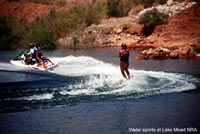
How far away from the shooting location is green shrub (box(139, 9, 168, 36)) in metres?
33.2

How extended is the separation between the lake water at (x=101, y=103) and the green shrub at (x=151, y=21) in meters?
16.8

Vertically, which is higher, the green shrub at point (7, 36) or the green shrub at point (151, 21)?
the green shrub at point (151, 21)

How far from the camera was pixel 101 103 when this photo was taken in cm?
1089

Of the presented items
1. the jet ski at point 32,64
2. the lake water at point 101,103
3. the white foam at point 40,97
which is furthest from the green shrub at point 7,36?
the white foam at point 40,97

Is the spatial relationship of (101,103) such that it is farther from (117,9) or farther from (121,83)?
(117,9)

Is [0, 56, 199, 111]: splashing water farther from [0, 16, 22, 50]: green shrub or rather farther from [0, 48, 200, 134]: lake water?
[0, 16, 22, 50]: green shrub

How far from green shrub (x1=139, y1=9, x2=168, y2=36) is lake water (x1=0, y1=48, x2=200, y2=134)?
16833mm

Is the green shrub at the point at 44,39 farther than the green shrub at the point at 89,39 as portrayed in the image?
No

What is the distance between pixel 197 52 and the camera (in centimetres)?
2344

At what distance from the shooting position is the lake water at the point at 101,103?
879 cm

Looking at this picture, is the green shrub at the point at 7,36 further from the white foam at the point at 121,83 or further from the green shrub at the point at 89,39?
the white foam at the point at 121,83

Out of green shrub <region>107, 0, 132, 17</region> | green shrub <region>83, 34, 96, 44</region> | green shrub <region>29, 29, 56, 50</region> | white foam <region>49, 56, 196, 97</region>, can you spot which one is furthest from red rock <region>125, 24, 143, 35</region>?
white foam <region>49, 56, 196, 97</region>

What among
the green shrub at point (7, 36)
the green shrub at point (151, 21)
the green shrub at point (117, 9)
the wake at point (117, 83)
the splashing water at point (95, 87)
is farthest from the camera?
the green shrub at point (117, 9)

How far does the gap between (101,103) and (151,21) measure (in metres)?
23.8
